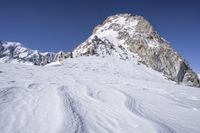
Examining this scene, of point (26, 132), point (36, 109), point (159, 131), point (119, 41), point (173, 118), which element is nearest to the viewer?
point (26, 132)

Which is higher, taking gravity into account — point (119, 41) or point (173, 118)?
point (119, 41)

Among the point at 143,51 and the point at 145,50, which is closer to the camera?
the point at 143,51

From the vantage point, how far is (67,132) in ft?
10.9

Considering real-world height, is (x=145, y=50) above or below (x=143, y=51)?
above

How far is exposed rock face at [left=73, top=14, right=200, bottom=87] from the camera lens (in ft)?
127

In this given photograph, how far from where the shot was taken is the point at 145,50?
4272cm

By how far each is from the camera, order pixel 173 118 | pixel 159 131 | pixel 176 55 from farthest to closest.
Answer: pixel 176 55 → pixel 173 118 → pixel 159 131

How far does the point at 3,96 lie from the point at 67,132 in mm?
3058

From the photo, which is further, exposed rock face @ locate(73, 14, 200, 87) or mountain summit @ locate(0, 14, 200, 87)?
exposed rock face @ locate(73, 14, 200, 87)

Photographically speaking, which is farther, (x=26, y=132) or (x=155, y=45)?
(x=155, y=45)

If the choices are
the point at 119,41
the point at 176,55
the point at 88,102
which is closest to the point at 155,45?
the point at 176,55

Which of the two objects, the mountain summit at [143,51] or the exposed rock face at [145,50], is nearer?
the mountain summit at [143,51]

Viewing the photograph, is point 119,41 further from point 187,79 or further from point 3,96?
point 3,96

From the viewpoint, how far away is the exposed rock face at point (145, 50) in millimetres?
38650
